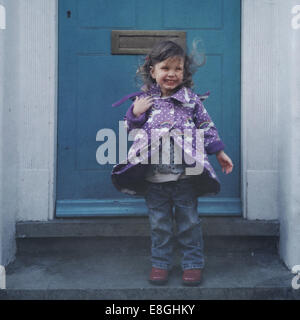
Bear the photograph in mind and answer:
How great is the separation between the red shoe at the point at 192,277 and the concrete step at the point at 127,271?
4 cm

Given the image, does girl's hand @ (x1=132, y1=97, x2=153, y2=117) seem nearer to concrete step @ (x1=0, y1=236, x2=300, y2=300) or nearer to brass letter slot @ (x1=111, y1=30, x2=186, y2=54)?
brass letter slot @ (x1=111, y1=30, x2=186, y2=54)

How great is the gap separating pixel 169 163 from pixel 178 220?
14.9 inches

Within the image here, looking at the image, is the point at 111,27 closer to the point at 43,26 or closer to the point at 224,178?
the point at 43,26

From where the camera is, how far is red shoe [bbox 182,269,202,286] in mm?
2486

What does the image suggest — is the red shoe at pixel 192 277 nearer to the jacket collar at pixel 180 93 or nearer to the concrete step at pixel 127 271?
the concrete step at pixel 127 271

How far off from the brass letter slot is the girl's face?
699mm

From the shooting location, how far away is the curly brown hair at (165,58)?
8.05ft

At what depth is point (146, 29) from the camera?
317 centimetres

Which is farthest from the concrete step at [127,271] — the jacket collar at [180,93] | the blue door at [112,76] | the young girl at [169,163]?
the jacket collar at [180,93]

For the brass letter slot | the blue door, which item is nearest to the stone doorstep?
the blue door

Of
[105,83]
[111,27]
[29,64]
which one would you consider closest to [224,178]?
[105,83]

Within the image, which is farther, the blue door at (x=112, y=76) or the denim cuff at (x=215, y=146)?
the blue door at (x=112, y=76)

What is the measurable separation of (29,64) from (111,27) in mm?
694
